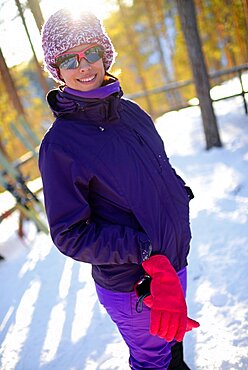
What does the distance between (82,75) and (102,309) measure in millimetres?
2446

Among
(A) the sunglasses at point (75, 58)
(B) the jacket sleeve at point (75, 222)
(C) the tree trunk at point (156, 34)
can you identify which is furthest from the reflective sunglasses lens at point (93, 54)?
(C) the tree trunk at point (156, 34)

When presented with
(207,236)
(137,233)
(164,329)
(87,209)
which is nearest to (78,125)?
(87,209)

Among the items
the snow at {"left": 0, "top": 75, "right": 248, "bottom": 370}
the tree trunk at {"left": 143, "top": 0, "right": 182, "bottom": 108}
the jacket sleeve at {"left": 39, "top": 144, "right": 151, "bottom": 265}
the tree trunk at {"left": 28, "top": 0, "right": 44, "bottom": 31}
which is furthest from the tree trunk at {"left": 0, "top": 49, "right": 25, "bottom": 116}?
the tree trunk at {"left": 143, "top": 0, "right": 182, "bottom": 108}

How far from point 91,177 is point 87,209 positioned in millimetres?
130

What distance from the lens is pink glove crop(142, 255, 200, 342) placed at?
1.34 metres

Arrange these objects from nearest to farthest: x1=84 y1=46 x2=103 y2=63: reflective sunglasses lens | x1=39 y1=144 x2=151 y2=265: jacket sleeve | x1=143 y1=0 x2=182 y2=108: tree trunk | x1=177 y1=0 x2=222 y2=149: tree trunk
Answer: x1=39 y1=144 x2=151 y2=265: jacket sleeve → x1=84 y1=46 x2=103 y2=63: reflective sunglasses lens → x1=177 y1=0 x2=222 y2=149: tree trunk → x1=143 y1=0 x2=182 y2=108: tree trunk

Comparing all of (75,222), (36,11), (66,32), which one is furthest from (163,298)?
(36,11)

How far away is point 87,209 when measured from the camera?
1280mm

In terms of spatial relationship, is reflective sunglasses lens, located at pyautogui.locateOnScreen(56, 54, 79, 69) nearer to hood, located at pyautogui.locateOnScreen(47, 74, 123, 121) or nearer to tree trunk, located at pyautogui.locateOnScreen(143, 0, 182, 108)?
hood, located at pyautogui.locateOnScreen(47, 74, 123, 121)

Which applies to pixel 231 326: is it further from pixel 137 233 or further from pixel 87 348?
pixel 137 233

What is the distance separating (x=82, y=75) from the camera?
1341 mm

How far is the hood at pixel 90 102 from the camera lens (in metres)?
1.32

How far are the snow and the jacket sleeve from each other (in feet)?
4.55

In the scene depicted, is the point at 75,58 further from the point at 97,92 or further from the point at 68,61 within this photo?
the point at 97,92
